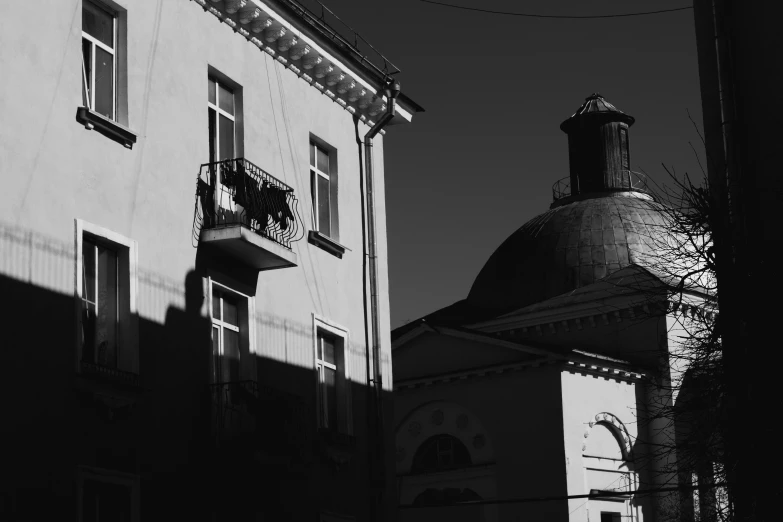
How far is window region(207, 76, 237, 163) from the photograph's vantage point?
60.4ft

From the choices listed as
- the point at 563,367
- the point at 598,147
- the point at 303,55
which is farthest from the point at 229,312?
the point at 598,147

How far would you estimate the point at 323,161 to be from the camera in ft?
69.9

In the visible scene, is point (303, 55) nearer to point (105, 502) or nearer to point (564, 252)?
point (105, 502)

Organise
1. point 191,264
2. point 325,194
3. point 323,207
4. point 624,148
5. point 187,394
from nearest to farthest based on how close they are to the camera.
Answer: point 187,394
point 191,264
point 323,207
point 325,194
point 624,148

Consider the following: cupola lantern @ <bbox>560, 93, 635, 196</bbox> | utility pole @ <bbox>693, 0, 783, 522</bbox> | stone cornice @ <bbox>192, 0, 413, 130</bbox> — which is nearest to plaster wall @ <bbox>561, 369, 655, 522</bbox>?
cupola lantern @ <bbox>560, 93, 635, 196</bbox>

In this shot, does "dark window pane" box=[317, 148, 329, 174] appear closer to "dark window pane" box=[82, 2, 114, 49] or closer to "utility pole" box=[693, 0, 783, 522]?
"dark window pane" box=[82, 2, 114, 49]

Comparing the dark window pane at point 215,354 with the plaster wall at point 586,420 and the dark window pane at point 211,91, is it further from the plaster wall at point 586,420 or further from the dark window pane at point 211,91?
the plaster wall at point 586,420

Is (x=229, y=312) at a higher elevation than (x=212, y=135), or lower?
lower

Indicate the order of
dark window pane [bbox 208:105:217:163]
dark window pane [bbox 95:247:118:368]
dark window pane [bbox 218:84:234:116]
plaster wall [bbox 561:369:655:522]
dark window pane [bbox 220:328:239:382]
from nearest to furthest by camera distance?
dark window pane [bbox 95:247:118:368]
dark window pane [bbox 220:328:239:382]
dark window pane [bbox 208:105:217:163]
dark window pane [bbox 218:84:234:116]
plaster wall [bbox 561:369:655:522]

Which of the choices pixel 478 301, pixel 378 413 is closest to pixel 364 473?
pixel 378 413

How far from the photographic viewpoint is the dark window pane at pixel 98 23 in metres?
16.1

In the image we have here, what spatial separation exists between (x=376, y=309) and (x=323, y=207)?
183 centimetres

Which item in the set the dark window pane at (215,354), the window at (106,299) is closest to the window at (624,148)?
the dark window pane at (215,354)

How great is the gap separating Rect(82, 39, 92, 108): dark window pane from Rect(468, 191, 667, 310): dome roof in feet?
85.2
